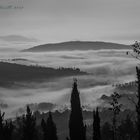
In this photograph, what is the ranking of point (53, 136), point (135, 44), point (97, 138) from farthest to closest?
1. point (53, 136)
2. point (97, 138)
3. point (135, 44)

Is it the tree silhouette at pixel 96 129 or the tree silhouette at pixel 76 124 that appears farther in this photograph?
the tree silhouette at pixel 96 129

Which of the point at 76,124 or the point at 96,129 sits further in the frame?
the point at 96,129

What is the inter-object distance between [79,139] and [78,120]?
152 inches

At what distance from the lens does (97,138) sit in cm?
7956

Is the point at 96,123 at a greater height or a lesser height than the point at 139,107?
lesser

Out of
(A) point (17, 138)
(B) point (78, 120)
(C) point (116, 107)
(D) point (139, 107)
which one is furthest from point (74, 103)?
(A) point (17, 138)

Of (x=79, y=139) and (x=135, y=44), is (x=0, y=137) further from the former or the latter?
(x=135, y=44)

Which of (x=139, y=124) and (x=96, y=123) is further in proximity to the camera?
(x=96, y=123)

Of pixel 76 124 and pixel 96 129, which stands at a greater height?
pixel 76 124

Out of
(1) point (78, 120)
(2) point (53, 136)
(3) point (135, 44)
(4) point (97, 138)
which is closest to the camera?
(3) point (135, 44)

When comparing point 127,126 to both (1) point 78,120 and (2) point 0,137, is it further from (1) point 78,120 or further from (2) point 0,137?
(2) point 0,137

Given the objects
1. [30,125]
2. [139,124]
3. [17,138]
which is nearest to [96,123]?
[30,125]

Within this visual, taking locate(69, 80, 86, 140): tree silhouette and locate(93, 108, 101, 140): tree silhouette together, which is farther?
locate(93, 108, 101, 140): tree silhouette

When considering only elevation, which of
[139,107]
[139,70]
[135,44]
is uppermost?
[135,44]
